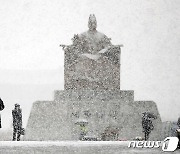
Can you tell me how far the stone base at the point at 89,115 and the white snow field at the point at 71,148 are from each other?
12.1 m

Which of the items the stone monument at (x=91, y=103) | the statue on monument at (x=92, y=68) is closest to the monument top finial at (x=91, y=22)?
the stone monument at (x=91, y=103)

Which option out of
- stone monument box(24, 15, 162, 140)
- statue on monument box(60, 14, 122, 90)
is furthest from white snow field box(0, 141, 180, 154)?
statue on monument box(60, 14, 122, 90)

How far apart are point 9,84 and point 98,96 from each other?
31511mm

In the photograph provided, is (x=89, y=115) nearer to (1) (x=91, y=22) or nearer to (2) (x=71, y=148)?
(1) (x=91, y=22)

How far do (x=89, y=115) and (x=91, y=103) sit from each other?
0.70 m

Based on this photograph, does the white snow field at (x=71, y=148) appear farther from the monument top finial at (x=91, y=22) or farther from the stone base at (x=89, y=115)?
the monument top finial at (x=91, y=22)

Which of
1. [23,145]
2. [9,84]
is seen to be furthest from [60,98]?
[9,84]

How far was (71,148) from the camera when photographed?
9.38 metres

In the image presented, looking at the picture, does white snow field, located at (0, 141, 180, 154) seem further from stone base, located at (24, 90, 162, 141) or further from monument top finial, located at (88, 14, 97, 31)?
monument top finial, located at (88, 14, 97, 31)

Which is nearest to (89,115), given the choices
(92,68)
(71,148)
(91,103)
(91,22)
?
(91,103)

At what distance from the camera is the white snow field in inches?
349

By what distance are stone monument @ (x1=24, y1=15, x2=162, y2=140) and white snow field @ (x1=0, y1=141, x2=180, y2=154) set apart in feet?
37.1

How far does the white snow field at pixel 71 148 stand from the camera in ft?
29.1

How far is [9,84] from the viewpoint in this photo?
54219 millimetres
